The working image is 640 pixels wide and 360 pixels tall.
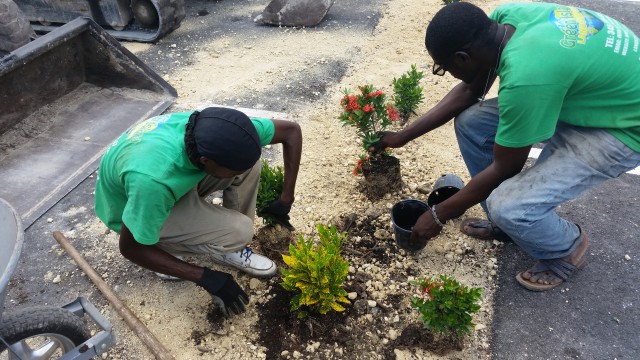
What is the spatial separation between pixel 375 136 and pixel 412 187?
68 centimetres

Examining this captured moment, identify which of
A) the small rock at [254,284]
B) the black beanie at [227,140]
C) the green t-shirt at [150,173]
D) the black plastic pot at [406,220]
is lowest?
the small rock at [254,284]

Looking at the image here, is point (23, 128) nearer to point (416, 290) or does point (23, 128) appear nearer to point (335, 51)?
point (335, 51)

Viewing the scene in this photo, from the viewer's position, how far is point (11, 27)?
516cm

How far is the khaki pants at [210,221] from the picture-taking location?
8.94 ft

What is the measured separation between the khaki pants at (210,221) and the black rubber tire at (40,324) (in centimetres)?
61

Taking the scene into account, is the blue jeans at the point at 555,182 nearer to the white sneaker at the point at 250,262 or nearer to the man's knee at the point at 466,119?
the man's knee at the point at 466,119

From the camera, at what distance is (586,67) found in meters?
2.34

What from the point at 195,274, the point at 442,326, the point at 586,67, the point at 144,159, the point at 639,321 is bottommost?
the point at 639,321

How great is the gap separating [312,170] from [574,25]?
2276 millimetres

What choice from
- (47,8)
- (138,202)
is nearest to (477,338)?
(138,202)

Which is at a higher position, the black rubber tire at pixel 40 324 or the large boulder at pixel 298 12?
the black rubber tire at pixel 40 324

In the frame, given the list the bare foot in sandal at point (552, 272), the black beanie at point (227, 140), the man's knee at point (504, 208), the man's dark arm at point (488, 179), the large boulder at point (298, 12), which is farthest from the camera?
the large boulder at point (298, 12)

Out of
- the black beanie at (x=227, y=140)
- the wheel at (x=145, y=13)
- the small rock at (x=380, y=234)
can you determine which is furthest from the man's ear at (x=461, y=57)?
the wheel at (x=145, y=13)

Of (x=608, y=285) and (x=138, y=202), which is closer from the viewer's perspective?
(x=138, y=202)
